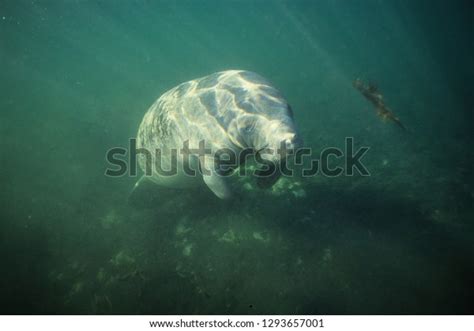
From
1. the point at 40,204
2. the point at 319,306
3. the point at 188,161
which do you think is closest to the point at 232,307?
the point at 319,306

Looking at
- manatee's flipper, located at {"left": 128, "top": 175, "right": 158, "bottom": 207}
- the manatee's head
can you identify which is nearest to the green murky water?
manatee's flipper, located at {"left": 128, "top": 175, "right": 158, "bottom": 207}

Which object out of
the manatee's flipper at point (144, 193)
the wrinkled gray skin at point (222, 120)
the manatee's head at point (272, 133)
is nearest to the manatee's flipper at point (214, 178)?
the wrinkled gray skin at point (222, 120)

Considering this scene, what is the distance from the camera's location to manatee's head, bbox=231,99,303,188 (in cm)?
312

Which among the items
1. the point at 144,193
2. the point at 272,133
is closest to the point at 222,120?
the point at 272,133

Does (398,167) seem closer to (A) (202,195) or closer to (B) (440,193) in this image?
(B) (440,193)

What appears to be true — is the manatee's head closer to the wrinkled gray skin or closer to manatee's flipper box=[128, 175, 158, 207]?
the wrinkled gray skin

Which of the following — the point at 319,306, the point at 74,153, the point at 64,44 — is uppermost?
the point at 319,306

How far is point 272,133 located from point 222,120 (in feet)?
3.23

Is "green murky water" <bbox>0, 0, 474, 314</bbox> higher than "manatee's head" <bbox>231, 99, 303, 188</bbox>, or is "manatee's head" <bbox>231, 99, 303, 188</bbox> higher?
"manatee's head" <bbox>231, 99, 303, 188</bbox>

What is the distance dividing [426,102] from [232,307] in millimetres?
14787

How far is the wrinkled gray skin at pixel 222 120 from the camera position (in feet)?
11.4

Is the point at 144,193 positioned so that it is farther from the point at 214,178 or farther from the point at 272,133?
the point at 272,133

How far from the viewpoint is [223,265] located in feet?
15.1

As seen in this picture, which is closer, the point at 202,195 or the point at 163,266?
the point at 163,266
